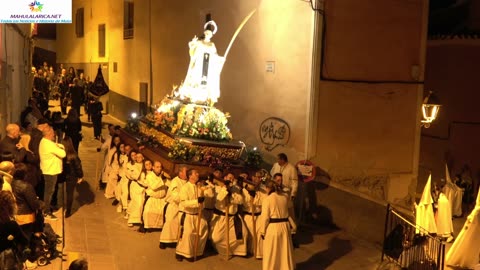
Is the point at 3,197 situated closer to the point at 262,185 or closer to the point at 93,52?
the point at 262,185

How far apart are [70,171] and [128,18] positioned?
52.2 ft

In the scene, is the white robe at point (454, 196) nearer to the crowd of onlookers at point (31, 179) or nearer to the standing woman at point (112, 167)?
the standing woman at point (112, 167)

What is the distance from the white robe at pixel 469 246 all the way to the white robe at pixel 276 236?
145 inches

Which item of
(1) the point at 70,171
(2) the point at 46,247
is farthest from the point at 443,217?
(2) the point at 46,247

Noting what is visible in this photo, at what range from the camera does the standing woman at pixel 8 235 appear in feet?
22.6

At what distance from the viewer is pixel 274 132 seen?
15.4 meters

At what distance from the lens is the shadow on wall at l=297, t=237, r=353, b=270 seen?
36.6 ft

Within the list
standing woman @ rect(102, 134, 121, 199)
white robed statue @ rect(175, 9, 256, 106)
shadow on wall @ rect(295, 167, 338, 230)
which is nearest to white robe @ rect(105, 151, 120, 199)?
standing woman @ rect(102, 134, 121, 199)

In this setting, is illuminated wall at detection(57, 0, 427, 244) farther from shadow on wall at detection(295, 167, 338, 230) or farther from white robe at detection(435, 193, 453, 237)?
white robe at detection(435, 193, 453, 237)

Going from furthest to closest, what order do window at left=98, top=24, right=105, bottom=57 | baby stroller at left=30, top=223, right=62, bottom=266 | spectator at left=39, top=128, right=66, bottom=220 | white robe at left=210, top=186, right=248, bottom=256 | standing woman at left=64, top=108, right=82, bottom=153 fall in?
window at left=98, top=24, right=105, bottom=57, standing woman at left=64, top=108, right=82, bottom=153, white robe at left=210, top=186, right=248, bottom=256, spectator at left=39, top=128, right=66, bottom=220, baby stroller at left=30, top=223, right=62, bottom=266

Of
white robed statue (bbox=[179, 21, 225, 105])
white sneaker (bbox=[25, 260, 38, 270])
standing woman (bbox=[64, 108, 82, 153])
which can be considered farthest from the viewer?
standing woman (bbox=[64, 108, 82, 153])

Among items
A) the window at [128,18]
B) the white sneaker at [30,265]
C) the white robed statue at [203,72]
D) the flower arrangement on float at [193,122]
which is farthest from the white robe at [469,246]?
the window at [128,18]

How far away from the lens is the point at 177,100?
47.4ft

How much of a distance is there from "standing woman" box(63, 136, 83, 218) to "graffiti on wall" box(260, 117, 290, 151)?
5128mm
